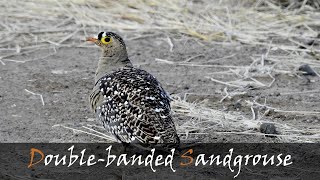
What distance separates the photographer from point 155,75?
26.8 feet

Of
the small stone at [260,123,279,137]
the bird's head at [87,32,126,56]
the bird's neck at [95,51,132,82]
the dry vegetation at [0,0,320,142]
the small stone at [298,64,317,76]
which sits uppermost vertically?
the bird's head at [87,32,126,56]

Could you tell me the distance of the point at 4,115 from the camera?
6.92 meters

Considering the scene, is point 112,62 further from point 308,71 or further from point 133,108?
point 308,71

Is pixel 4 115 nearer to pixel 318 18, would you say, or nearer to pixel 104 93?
pixel 104 93

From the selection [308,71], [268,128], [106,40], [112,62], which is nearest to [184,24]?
[308,71]

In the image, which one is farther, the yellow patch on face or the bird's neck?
the yellow patch on face

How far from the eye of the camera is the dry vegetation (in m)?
8.75

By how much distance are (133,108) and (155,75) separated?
2511mm

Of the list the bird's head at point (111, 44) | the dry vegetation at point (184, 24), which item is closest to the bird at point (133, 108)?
the bird's head at point (111, 44)

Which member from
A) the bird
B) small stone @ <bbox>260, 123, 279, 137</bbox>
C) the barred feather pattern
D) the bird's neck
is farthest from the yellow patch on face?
small stone @ <bbox>260, 123, 279, 137</bbox>

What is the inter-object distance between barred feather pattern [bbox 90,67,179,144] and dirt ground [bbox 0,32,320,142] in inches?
21.2

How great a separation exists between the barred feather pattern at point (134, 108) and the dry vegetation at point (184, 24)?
7.04ft

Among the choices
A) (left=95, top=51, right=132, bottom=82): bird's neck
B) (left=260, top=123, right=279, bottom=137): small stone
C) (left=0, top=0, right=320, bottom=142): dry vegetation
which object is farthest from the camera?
(left=0, top=0, right=320, bottom=142): dry vegetation

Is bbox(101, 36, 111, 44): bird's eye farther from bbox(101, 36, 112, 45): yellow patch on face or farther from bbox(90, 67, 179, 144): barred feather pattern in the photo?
bbox(90, 67, 179, 144): barred feather pattern
